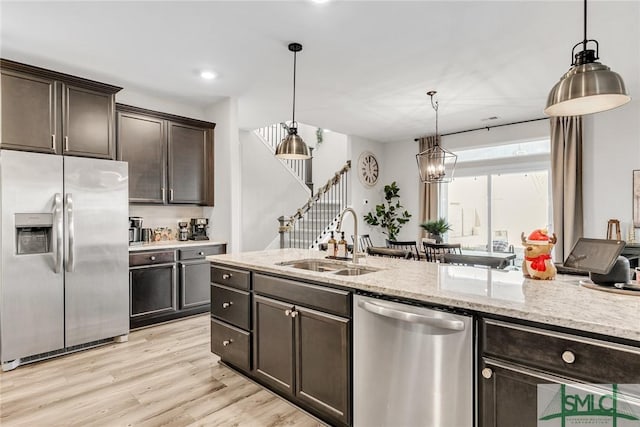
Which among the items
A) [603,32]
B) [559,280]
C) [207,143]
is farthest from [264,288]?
[603,32]

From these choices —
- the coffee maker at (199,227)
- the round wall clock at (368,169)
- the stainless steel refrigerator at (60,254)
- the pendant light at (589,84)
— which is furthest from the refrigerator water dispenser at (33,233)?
the round wall clock at (368,169)

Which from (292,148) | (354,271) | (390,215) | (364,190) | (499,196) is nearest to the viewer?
(354,271)

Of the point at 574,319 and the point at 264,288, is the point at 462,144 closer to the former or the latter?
the point at 264,288

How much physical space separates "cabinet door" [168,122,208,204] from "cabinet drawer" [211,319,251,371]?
2077 millimetres

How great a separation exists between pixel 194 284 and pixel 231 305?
174 centimetres

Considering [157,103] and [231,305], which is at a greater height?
[157,103]

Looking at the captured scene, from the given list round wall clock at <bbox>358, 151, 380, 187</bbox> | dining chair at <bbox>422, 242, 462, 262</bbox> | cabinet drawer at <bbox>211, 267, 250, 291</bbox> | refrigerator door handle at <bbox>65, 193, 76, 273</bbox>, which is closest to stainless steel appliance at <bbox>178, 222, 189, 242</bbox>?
refrigerator door handle at <bbox>65, 193, 76, 273</bbox>

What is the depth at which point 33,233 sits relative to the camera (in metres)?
3.06

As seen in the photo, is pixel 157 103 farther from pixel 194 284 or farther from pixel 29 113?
pixel 194 284

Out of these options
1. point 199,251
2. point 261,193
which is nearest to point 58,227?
point 199,251

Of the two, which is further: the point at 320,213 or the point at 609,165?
the point at 320,213

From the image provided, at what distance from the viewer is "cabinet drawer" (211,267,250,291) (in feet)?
8.61

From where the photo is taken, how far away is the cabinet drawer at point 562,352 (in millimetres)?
1139

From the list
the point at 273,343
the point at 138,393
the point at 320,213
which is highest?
the point at 320,213
